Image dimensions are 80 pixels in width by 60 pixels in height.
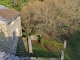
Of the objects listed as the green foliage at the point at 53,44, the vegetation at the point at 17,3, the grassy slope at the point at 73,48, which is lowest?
the grassy slope at the point at 73,48

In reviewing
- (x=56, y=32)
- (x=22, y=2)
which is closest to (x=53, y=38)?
(x=56, y=32)

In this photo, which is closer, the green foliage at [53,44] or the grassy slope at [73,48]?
the grassy slope at [73,48]

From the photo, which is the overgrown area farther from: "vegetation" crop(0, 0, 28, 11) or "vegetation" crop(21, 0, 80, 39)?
"vegetation" crop(0, 0, 28, 11)

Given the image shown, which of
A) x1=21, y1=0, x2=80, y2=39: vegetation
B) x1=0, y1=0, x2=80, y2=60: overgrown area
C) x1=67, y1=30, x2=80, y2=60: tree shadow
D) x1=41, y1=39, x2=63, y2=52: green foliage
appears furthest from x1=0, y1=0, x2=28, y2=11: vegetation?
x1=67, y1=30, x2=80, y2=60: tree shadow

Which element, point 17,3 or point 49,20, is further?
point 17,3

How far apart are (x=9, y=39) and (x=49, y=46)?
33.6ft

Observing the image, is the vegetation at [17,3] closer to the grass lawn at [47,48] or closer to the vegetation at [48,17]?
the vegetation at [48,17]

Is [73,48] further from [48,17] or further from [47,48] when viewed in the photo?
[48,17]

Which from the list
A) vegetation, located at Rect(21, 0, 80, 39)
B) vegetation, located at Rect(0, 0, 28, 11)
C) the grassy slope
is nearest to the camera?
the grassy slope

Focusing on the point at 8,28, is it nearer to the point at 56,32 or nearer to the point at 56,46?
the point at 56,46

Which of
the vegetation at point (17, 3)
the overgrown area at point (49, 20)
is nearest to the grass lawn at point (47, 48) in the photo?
the overgrown area at point (49, 20)

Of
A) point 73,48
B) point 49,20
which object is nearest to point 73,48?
point 73,48

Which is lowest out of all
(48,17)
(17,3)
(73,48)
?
(73,48)

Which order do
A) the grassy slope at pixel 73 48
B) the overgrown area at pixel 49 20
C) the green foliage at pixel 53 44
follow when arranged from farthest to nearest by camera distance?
the overgrown area at pixel 49 20 → the green foliage at pixel 53 44 → the grassy slope at pixel 73 48
